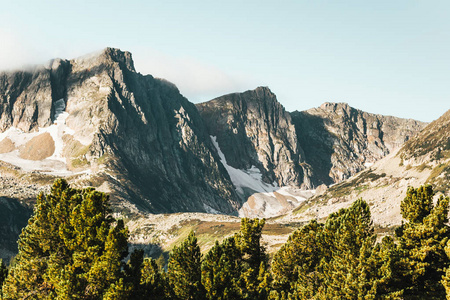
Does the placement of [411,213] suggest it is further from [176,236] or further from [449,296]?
[176,236]

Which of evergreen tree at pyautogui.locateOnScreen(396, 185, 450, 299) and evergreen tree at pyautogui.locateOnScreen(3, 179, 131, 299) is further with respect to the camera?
evergreen tree at pyautogui.locateOnScreen(396, 185, 450, 299)

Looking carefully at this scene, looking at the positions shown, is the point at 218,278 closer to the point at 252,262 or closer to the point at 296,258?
the point at 252,262

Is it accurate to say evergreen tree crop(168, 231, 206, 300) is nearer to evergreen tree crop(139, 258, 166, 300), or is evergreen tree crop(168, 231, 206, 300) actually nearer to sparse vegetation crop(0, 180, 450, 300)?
sparse vegetation crop(0, 180, 450, 300)

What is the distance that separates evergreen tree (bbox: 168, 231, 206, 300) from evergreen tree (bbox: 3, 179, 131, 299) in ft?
30.3

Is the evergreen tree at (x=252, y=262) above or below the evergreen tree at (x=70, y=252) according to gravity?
below

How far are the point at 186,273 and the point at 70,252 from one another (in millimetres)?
13400

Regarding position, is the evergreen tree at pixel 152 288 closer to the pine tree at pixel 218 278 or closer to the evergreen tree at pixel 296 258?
the pine tree at pixel 218 278

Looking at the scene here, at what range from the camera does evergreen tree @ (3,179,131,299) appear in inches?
1369

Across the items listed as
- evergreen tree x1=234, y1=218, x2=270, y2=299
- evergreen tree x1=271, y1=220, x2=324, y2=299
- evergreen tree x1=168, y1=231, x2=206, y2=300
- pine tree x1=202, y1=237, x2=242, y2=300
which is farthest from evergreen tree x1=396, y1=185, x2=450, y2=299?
evergreen tree x1=168, y1=231, x2=206, y2=300

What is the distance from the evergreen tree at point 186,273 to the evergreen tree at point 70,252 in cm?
922

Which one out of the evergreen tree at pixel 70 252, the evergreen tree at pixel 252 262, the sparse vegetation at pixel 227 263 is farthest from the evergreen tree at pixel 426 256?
the evergreen tree at pixel 70 252

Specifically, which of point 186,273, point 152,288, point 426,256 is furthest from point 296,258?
point 152,288

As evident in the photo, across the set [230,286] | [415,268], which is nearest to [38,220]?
[230,286]

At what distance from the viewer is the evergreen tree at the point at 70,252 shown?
34.8m
